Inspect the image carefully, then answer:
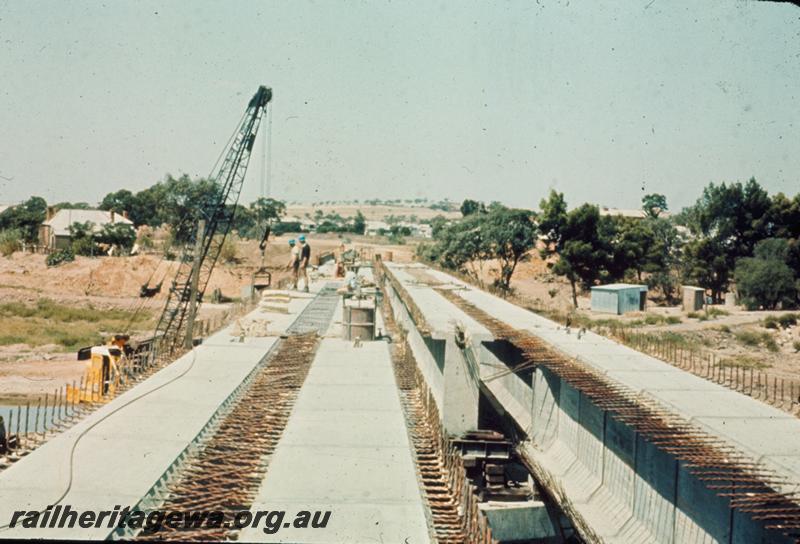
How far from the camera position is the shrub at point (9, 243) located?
8162 cm

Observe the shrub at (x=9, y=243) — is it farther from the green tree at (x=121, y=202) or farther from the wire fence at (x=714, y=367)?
the wire fence at (x=714, y=367)

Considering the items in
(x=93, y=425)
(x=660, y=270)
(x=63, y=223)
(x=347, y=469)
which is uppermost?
(x=63, y=223)

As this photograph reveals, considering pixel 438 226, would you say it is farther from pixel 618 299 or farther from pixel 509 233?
pixel 618 299

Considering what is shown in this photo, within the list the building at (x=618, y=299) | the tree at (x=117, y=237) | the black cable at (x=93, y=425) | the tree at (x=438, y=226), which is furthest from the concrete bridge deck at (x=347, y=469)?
the tree at (x=117, y=237)

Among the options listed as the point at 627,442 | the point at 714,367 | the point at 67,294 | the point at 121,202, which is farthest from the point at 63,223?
the point at 627,442

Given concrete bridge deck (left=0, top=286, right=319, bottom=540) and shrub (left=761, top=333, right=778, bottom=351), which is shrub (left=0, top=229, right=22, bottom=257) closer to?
concrete bridge deck (left=0, top=286, right=319, bottom=540)

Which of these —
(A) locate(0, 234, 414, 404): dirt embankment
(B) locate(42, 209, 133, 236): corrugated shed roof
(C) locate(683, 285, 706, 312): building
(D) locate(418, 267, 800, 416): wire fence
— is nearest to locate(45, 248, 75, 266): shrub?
(A) locate(0, 234, 414, 404): dirt embankment

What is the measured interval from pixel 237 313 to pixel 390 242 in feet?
355

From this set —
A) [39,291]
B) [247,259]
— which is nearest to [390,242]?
[247,259]

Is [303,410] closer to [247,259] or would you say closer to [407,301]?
[407,301]

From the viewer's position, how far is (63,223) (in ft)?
301

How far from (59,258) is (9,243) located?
11768mm

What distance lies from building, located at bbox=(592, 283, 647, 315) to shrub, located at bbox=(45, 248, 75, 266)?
186 feet

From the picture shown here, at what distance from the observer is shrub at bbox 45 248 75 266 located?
75688 millimetres
